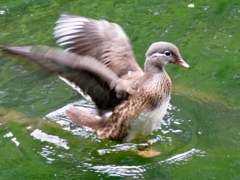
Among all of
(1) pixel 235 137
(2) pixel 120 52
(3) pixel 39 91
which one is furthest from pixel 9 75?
(1) pixel 235 137

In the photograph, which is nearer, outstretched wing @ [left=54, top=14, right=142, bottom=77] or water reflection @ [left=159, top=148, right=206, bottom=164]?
water reflection @ [left=159, top=148, right=206, bottom=164]

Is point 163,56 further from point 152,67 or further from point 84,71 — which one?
point 84,71

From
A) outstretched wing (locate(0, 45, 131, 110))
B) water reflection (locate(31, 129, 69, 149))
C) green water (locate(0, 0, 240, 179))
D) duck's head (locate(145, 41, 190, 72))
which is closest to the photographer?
outstretched wing (locate(0, 45, 131, 110))

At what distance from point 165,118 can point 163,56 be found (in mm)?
816

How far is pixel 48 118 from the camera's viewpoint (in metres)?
6.80

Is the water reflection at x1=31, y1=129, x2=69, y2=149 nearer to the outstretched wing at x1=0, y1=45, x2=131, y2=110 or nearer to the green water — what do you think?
the green water

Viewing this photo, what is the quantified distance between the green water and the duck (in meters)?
0.15

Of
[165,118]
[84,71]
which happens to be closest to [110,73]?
[84,71]

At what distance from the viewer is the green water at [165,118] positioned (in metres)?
5.89

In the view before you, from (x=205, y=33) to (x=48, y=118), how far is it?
106 inches

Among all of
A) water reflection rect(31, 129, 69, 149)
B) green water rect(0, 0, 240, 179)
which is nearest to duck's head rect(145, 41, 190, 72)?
green water rect(0, 0, 240, 179)

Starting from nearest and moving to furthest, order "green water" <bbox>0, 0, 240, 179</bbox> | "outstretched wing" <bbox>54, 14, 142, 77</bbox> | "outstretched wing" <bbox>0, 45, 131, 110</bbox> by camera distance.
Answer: "outstretched wing" <bbox>0, 45, 131, 110</bbox> → "green water" <bbox>0, 0, 240, 179</bbox> → "outstretched wing" <bbox>54, 14, 142, 77</bbox>

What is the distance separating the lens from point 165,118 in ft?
22.2

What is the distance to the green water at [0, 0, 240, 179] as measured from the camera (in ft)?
19.3
